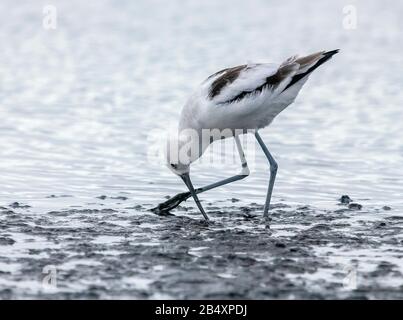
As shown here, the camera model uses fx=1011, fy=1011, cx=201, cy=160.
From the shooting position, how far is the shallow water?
29.2ft

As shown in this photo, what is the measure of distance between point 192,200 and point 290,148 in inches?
123

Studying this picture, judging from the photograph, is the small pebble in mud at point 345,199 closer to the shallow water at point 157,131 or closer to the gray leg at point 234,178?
the shallow water at point 157,131

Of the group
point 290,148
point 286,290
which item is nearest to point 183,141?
point 286,290

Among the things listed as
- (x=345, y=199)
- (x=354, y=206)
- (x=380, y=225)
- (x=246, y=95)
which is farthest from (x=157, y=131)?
(x=380, y=225)

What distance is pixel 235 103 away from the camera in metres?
10.8

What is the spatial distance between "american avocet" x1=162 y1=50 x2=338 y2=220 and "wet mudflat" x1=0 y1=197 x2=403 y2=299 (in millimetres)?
578

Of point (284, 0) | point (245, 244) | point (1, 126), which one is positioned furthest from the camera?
point (284, 0)

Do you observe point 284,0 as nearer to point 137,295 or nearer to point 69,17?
point 69,17

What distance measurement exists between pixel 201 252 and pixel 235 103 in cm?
243

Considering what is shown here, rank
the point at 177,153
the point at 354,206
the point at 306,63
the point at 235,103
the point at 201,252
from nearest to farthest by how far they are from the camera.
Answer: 1. the point at 201,252
2. the point at 177,153
3. the point at 235,103
4. the point at 354,206
5. the point at 306,63

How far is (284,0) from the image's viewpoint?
29188mm

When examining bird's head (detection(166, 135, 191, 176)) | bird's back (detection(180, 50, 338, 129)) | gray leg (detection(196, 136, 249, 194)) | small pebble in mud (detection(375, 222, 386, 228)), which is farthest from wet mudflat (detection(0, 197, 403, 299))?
bird's back (detection(180, 50, 338, 129))

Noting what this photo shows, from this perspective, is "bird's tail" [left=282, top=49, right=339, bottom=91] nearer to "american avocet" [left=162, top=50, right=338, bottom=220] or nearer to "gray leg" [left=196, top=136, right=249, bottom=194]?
"american avocet" [left=162, top=50, right=338, bottom=220]

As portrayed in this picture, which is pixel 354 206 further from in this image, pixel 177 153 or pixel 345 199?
pixel 177 153
